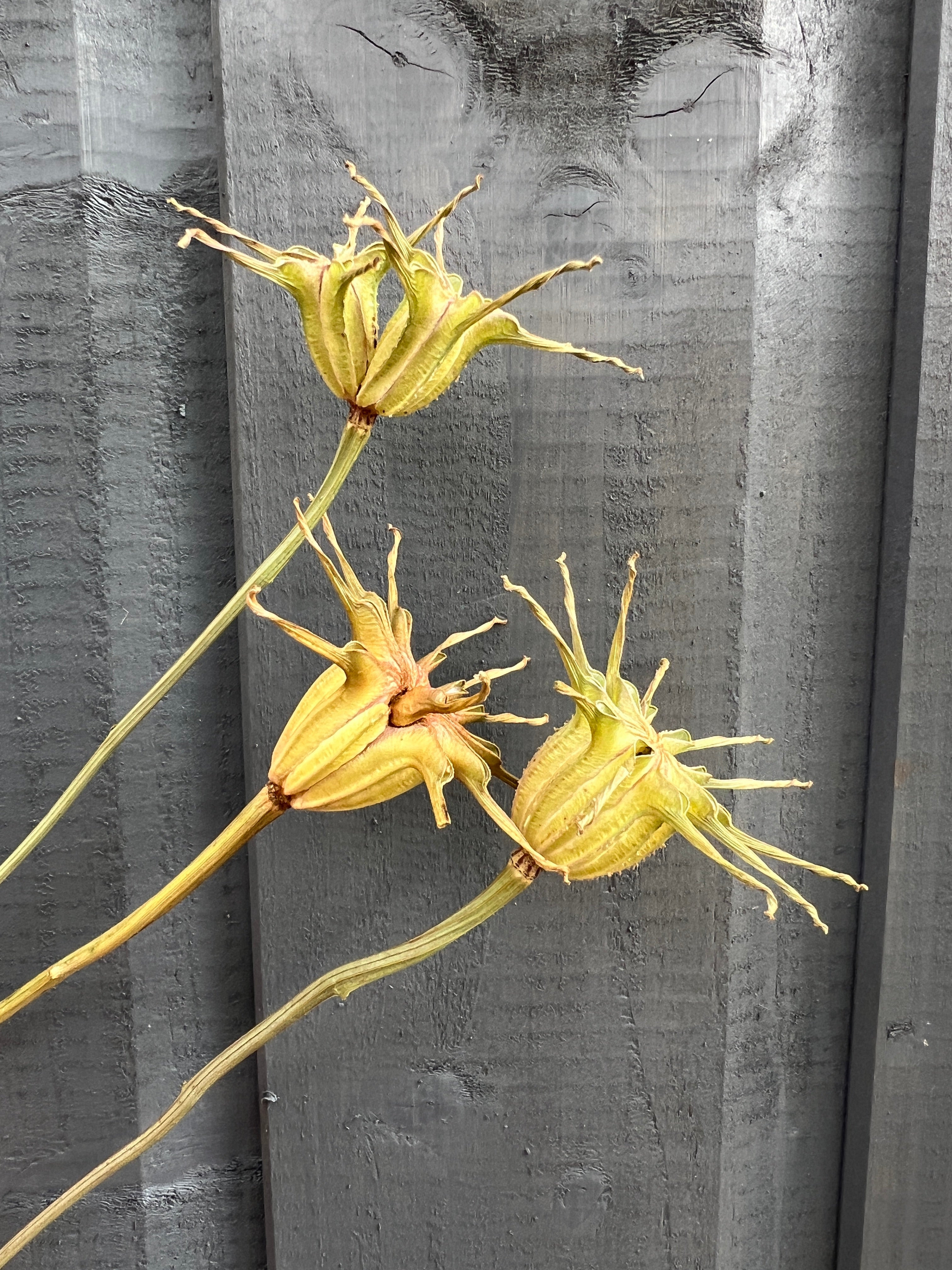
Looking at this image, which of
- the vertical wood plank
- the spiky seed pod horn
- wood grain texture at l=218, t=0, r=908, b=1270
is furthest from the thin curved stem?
the vertical wood plank

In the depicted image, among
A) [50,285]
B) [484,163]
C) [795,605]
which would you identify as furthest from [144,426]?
[795,605]

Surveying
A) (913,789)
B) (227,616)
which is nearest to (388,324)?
(227,616)

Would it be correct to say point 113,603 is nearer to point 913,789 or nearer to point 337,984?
point 337,984

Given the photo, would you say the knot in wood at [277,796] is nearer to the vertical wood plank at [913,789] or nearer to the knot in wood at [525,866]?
the knot in wood at [525,866]

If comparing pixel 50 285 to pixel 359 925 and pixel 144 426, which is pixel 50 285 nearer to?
pixel 144 426

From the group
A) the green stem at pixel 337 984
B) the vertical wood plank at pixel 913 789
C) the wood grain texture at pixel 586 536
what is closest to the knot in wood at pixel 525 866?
the green stem at pixel 337 984

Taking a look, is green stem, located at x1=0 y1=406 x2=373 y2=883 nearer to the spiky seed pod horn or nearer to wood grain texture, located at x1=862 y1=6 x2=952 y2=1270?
the spiky seed pod horn
